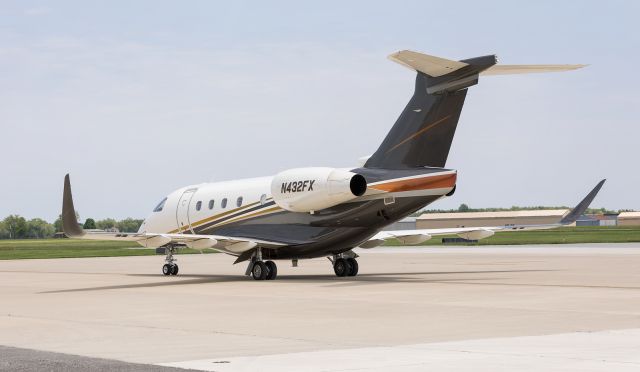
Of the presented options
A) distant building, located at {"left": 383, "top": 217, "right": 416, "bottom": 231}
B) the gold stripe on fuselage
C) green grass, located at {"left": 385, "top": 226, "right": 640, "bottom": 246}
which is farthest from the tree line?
the gold stripe on fuselage

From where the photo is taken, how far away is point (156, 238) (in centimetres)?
2880

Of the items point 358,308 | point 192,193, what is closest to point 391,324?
point 358,308

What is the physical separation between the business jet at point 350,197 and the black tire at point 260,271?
0.11 ft

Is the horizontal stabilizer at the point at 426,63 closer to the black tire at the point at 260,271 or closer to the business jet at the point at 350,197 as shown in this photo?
the business jet at the point at 350,197

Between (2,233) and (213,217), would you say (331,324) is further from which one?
(2,233)

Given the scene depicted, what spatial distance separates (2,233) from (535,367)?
187 m

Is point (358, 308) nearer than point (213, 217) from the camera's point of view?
Yes

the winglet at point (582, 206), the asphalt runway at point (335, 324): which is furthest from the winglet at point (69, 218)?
the winglet at point (582, 206)

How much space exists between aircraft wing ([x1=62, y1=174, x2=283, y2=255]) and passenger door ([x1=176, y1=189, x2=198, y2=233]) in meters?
4.93

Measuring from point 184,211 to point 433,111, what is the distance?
1255cm

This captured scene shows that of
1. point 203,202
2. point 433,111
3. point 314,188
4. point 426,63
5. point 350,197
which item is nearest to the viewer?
point 426,63

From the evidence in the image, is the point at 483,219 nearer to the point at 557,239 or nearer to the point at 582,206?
the point at 557,239

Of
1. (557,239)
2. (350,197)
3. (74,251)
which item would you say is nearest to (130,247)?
(74,251)

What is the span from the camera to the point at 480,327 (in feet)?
48.5
